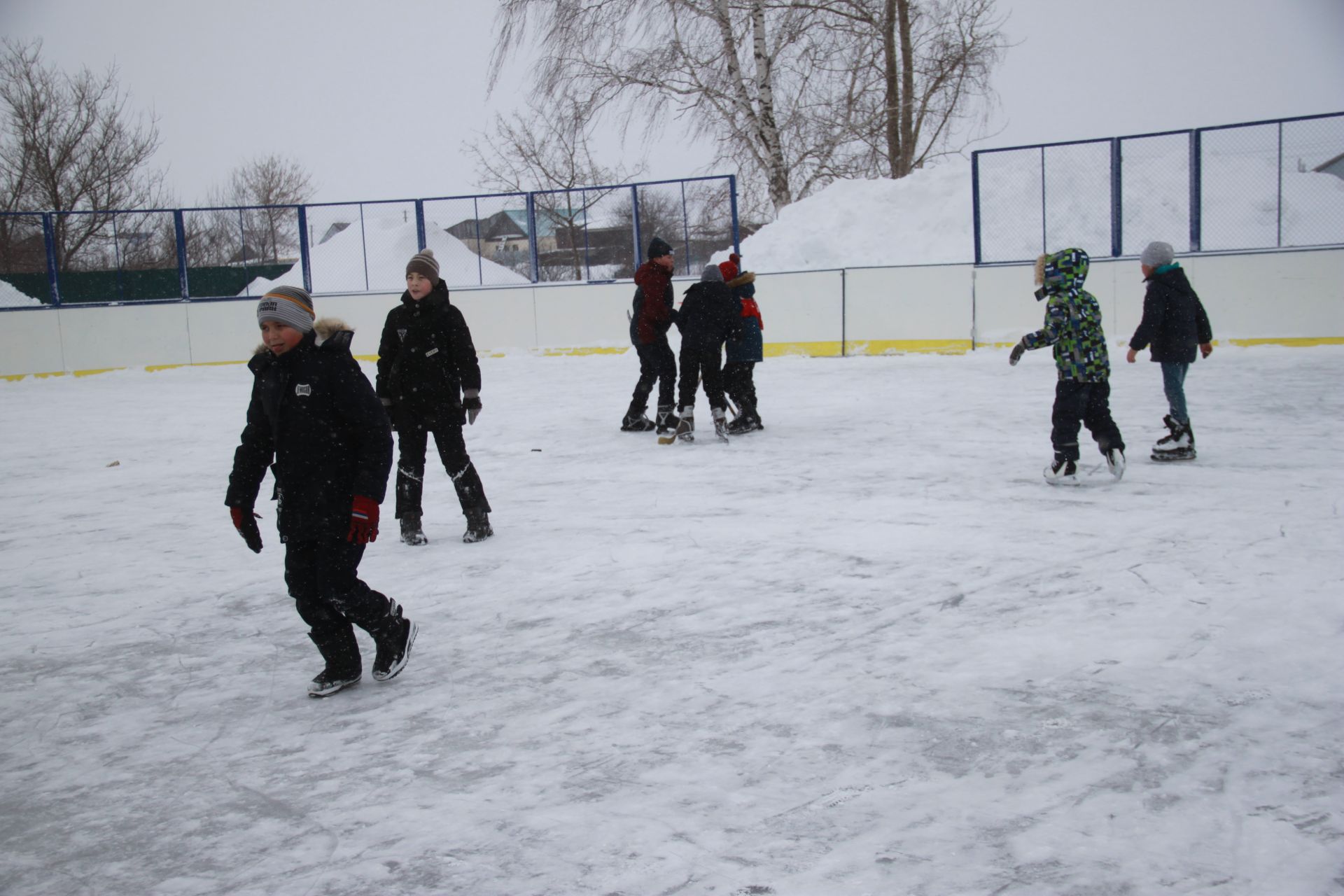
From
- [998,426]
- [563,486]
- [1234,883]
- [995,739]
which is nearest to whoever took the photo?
[1234,883]

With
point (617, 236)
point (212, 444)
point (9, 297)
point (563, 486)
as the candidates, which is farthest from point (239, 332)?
point (563, 486)

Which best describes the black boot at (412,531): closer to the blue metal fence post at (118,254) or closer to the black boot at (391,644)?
the black boot at (391,644)

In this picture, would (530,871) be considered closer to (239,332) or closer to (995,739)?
(995,739)

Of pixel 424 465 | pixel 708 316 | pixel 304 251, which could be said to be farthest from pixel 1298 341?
pixel 304 251

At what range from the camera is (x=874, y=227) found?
712 inches

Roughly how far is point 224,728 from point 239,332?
14851 mm

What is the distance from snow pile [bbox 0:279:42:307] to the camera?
54.0 ft

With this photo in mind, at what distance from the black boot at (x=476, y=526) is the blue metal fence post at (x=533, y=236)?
12066 millimetres

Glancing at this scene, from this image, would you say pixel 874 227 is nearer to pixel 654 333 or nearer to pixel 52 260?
pixel 654 333

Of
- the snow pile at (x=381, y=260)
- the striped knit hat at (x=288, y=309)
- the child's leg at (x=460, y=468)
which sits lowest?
the child's leg at (x=460, y=468)

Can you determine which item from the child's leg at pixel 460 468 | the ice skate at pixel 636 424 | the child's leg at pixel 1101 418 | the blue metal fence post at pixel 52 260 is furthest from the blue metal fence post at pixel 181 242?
the child's leg at pixel 1101 418

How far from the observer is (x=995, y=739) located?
120 inches

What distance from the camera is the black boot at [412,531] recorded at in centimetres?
577

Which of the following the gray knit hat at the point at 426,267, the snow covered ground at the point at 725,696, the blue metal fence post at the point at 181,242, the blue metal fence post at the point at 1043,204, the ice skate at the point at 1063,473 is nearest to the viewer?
the snow covered ground at the point at 725,696
